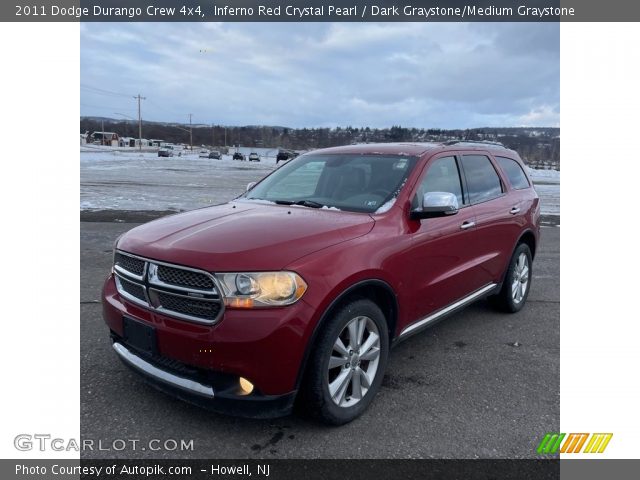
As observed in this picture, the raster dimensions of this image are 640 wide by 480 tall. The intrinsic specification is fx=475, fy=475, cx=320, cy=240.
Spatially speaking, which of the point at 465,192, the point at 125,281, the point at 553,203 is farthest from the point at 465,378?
the point at 553,203

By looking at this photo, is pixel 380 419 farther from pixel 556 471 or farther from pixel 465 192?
pixel 465 192

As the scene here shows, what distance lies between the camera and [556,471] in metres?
2.75

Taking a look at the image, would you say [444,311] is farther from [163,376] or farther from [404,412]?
[163,376]

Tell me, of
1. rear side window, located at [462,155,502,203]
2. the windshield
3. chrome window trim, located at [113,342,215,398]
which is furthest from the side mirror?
chrome window trim, located at [113,342,215,398]

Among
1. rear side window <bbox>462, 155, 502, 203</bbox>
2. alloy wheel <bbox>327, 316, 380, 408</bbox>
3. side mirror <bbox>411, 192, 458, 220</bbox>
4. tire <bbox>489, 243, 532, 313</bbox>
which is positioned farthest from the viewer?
tire <bbox>489, 243, 532, 313</bbox>

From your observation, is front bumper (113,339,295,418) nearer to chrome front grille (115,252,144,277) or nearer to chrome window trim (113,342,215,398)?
chrome window trim (113,342,215,398)

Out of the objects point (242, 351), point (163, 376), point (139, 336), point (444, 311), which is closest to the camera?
point (242, 351)

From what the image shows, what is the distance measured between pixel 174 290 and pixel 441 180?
2.45m

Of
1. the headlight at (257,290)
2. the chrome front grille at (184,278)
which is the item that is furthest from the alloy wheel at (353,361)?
the chrome front grille at (184,278)

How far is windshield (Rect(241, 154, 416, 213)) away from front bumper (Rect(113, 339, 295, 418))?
155 centimetres

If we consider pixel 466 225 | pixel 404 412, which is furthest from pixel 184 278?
pixel 466 225

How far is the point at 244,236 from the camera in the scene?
296cm

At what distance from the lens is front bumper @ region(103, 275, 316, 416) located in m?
2.60

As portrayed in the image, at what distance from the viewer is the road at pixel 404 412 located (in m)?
2.84
